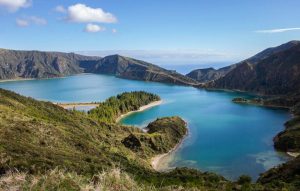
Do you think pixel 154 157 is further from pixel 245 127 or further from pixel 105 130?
pixel 245 127

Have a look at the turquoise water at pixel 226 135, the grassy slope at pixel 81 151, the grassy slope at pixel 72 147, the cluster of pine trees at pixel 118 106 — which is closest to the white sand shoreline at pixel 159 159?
the grassy slope at pixel 81 151

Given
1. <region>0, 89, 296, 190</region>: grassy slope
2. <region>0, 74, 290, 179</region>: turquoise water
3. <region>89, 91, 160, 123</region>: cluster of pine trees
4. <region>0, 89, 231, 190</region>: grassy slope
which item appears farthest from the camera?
<region>89, 91, 160, 123</region>: cluster of pine trees

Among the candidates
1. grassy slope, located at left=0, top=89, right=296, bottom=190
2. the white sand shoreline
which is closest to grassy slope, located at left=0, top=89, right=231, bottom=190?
grassy slope, located at left=0, top=89, right=296, bottom=190

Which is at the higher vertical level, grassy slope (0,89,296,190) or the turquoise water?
grassy slope (0,89,296,190)

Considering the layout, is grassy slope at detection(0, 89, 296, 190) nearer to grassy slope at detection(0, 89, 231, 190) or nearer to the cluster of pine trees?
grassy slope at detection(0, 89, 231, 190)

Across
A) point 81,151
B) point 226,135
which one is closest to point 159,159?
point 81,151

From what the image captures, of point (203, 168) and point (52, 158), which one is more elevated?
point (52, 158)

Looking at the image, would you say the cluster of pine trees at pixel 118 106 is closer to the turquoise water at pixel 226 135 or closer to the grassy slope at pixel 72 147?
the turquoise water at pixel 226 135

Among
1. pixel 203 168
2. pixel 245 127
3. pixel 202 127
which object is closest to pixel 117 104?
pixel 202 127
